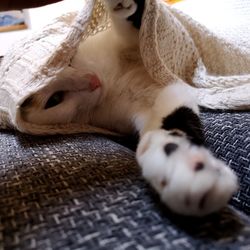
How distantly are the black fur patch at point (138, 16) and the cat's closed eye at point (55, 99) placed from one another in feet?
0.77

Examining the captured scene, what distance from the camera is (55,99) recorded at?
0.90 meters

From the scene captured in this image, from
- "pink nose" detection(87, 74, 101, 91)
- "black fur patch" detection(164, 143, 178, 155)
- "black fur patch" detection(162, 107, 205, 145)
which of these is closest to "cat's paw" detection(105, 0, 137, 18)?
"pink nose" detection(87, 74, 101, 91)

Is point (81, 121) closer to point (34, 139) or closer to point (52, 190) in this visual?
point (34, 139)

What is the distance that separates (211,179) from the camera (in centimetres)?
40

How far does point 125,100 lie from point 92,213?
51cm

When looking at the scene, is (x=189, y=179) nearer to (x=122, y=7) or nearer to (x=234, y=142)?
(x=234, y=142)

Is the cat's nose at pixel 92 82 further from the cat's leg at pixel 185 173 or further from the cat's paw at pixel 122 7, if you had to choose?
the cat's leg at pixel 185 173

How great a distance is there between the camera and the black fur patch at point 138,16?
83 cm

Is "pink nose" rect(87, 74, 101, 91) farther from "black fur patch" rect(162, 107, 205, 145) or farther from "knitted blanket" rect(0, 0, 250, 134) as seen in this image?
"black fur patch" rect(162, 107, 205, 145)

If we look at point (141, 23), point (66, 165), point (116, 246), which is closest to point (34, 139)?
point (66, 165)

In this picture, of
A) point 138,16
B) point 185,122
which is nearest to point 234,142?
point 185,122

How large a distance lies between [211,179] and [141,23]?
0.54m

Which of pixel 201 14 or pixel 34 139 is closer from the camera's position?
pixel 34 139

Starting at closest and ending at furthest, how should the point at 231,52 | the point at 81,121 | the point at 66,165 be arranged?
the point at 66,165 → the point at 81,121 → the point at 231,52
